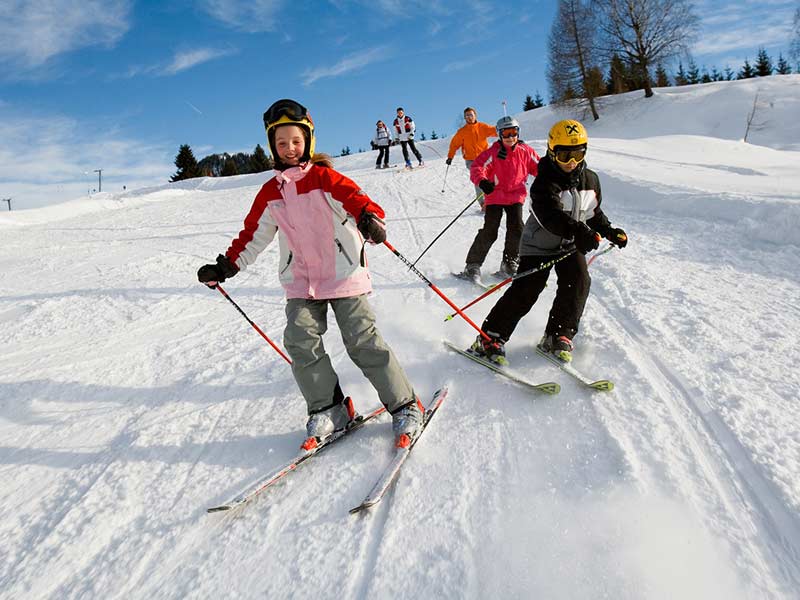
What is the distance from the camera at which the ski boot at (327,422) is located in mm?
2703

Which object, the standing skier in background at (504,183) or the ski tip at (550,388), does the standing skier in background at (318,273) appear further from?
the standing skier in background at (504,183)

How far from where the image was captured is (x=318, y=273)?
2830 mm

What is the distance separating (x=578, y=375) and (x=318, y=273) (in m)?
1.80

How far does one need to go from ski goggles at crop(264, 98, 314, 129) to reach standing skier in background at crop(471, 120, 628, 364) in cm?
166

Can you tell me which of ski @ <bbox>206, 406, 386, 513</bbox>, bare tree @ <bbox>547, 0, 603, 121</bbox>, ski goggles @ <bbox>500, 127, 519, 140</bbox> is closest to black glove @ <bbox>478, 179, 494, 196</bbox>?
ski goggles @ <bbox>500, 127, 519, 140</bbox>

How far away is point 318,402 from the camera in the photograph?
9.20ft

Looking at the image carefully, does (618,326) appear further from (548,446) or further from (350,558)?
(350,558)

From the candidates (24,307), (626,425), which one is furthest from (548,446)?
(24,307)

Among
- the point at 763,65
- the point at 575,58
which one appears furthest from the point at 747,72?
the point at 575,58

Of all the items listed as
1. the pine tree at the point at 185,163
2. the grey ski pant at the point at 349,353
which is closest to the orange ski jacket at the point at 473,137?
the grey ski pant at the point at 349,353

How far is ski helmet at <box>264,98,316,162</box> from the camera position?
8.70 feet

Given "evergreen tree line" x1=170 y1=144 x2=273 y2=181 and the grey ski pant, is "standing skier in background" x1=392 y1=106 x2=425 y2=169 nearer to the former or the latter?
the grey ski pant

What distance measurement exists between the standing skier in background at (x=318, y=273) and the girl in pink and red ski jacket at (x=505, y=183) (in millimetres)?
2921

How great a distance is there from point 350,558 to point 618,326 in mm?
2870
